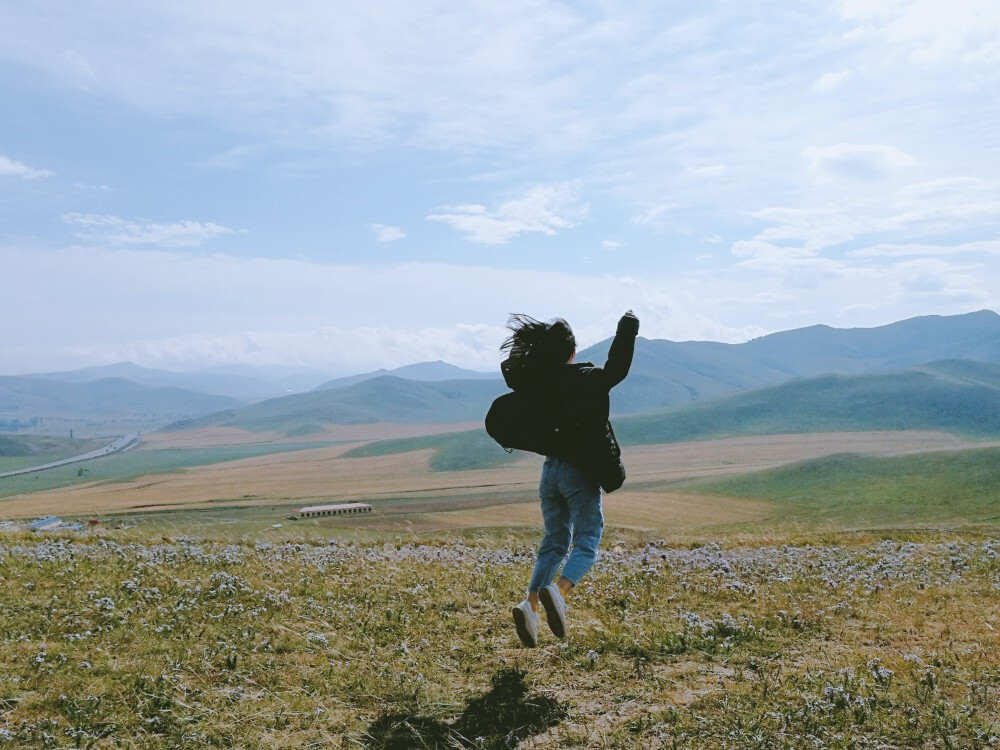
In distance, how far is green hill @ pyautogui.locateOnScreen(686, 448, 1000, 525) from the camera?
7338 cm

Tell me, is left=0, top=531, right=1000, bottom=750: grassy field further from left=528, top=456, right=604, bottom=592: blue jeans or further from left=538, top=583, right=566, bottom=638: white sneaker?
left=528, top=456, right=604, bottom=592: blue jeans

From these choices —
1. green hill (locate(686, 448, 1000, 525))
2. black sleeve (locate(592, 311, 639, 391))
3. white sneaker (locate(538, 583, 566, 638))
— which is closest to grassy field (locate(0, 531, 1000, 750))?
white sneaker (locate(538, 583, 566, 638))

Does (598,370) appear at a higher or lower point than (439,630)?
higher

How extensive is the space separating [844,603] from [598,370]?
5722 mm

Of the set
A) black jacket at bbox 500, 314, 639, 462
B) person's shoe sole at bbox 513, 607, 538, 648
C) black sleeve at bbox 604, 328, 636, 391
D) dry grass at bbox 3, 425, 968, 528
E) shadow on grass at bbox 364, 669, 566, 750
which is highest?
black sleeve at bbox 604, 328, 636, 391

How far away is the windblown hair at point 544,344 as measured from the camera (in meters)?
8.69

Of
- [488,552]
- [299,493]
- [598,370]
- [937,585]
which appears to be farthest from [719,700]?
[299,493]

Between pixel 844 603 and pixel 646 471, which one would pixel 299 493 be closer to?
pixel 646 471

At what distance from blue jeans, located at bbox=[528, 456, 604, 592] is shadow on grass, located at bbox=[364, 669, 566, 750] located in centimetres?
143

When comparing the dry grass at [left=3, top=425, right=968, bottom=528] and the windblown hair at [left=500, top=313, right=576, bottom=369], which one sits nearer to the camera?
the windblown hair at [left=500, top=313, right=576, bottom=369]

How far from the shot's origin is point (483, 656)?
9.03 m

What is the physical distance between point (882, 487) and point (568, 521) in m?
104

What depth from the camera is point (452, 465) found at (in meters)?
196

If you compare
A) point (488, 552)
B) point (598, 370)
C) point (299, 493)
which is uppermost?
point (598, 370)
